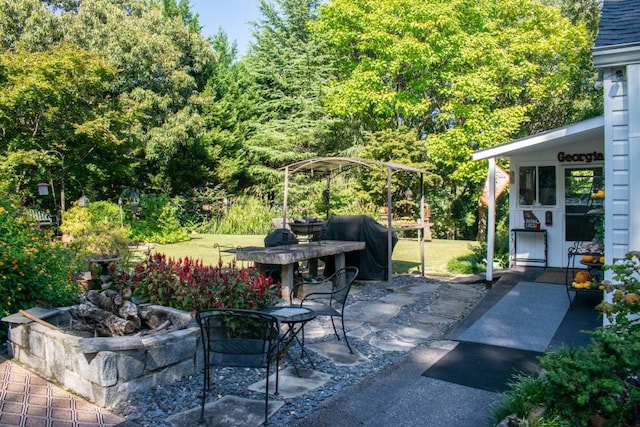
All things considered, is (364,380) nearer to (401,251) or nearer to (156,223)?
(401,251)

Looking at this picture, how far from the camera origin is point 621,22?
4977mm

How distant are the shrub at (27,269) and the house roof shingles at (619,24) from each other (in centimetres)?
593

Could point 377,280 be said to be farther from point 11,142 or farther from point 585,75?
point 585,75

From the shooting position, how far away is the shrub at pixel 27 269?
4.54m

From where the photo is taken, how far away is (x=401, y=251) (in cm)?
1353

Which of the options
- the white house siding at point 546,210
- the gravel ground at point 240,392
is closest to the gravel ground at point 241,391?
the gravel ground at point 240,392

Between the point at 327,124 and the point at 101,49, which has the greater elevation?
the point at 101,49

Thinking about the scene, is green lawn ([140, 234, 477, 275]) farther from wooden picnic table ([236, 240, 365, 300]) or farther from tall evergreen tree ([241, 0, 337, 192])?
tall evergreen tree ([241, 0, 337, 192])

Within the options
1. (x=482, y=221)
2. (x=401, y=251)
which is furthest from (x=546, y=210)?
(x=482, y=221)

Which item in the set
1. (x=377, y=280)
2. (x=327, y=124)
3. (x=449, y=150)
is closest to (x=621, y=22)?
(x=377, y=280)

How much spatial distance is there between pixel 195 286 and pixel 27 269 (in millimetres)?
1785

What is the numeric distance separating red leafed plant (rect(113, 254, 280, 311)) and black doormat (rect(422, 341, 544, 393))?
1690 mm

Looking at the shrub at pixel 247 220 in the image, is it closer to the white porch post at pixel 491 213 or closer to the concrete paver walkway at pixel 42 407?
the white porch post at pixel 491 213

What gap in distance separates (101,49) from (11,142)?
6239mm
